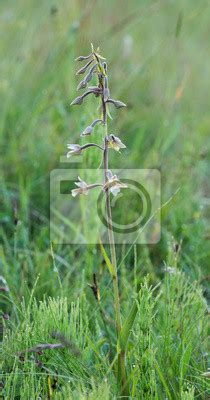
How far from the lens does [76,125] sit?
11.3 ft

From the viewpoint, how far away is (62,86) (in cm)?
394

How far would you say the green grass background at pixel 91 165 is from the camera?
1.81 m

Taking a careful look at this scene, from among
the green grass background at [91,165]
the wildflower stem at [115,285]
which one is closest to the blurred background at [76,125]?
the green grass background at [91,165]

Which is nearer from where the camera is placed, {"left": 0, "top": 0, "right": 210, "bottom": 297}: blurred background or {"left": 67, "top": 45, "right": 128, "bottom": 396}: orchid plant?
{"left": 67, "top": 45, "right": 128, "bottom": 396}: orchid plant

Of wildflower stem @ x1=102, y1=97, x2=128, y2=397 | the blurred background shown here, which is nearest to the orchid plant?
wildflower stem @ x1=102, y1=97, x2=128, y2=397

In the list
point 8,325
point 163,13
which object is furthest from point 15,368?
point 163,13

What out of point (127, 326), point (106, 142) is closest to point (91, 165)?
point (106, 142)

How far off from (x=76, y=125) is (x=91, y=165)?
91 centimetres

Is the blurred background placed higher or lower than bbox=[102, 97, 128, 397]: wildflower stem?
higher

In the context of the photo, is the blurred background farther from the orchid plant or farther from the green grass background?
the orchid plant

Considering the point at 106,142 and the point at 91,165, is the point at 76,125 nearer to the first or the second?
the point at 91,165

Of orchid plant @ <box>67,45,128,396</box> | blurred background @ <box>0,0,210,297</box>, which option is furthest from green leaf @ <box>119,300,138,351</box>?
blurred background @ <box>0,0,210,297</box>

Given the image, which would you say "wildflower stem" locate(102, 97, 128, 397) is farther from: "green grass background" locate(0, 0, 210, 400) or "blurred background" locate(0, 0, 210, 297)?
"blurred background" locate(0, 0, 210, 297)

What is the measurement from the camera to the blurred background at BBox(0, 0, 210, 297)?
2713 mm
